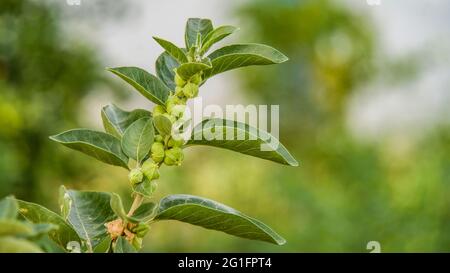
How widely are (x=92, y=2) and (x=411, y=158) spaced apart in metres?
1.96

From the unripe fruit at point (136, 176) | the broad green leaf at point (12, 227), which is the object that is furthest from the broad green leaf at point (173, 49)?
the broad green leaf at point (12, 227)

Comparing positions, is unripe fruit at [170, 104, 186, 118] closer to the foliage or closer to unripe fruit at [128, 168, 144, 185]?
unripe fruit at [128, 168, 144, 185]

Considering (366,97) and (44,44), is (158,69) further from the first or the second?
(366,97)

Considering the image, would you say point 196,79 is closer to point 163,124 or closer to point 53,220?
point 163,124

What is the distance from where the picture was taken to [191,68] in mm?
560

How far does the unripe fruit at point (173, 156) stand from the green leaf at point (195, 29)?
4.0 inches

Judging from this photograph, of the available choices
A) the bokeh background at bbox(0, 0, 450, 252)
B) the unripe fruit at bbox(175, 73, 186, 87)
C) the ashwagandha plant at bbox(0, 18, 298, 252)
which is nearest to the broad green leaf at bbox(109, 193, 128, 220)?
the ashwagandha plant at bbox(0, 18, 298, 252)

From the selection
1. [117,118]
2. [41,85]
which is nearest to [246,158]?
[41,85]

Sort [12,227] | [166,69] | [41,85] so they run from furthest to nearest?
[41,85]
[166,69]
[12,227]

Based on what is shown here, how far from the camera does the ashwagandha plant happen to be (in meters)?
0.56

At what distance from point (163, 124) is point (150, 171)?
1.7 inches

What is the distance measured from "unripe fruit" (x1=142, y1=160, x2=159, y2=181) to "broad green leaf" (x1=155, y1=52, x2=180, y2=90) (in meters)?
0.09

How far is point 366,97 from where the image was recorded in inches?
199

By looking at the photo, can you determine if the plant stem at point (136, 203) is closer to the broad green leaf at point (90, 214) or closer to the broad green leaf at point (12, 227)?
the broad green leaf at point (90, 214)
